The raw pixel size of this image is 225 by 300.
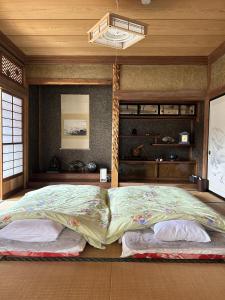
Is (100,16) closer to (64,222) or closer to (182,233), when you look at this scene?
(64,222)

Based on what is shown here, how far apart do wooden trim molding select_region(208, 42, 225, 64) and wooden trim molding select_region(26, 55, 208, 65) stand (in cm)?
13

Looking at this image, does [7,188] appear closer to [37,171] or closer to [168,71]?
[37,171]

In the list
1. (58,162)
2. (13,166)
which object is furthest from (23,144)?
(58,162)

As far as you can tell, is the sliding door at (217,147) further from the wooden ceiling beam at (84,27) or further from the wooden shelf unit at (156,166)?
the wooden ceiling beam at (84,27)

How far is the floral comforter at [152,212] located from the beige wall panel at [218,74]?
259cm

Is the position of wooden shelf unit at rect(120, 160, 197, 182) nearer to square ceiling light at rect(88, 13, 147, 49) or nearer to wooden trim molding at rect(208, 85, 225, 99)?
wooden trim molding at rect(208, 85, 225, 99)

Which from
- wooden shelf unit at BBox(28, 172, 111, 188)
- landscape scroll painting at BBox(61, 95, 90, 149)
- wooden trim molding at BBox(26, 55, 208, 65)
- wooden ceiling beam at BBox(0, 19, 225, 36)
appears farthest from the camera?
landscape scroll painting at BBox(61, 95, 90, 149)

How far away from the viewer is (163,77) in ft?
16.5

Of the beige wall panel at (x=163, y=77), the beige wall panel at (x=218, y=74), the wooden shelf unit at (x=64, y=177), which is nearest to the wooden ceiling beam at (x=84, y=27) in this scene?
the beige wall panel at (x=218, y=74)

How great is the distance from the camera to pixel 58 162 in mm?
5820

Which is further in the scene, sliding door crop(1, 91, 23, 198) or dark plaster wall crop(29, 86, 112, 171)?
dark plaster wall crop(29, 86, 112, 171)

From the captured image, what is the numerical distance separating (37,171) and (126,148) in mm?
2127

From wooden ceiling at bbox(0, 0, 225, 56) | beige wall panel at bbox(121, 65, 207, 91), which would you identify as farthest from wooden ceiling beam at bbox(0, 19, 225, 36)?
beige wall panel at bbox(121, 65, 207, 91)

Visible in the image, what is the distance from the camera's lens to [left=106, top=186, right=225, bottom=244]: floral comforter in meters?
2.15
